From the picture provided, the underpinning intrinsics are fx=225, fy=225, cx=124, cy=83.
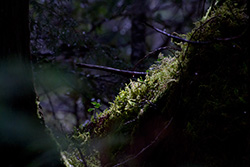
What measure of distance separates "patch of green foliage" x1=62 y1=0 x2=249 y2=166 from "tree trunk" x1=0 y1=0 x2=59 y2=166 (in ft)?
0.88

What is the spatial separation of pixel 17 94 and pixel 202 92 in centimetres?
107

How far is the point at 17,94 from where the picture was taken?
1.22 metres

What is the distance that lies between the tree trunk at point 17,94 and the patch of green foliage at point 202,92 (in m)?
0.27

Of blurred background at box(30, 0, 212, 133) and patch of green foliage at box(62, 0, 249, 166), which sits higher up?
blurred background at box(30, 0, 212, 133)

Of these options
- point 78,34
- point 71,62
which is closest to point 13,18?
point 78,34

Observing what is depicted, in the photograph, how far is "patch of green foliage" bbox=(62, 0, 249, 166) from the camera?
4.11 ft

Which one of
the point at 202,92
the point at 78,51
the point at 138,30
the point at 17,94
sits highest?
the point at 138,30

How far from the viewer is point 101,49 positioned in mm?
4578

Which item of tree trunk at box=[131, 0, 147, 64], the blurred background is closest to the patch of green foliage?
the blurred background

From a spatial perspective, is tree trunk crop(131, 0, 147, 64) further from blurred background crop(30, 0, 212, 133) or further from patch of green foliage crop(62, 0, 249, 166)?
patch of green foliage crop(62, 0, 249, 166)

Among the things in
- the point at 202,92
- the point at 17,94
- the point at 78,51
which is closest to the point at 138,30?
the point at 78,51

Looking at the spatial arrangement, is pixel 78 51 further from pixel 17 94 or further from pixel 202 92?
pixel 202 92

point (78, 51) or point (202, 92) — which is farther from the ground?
point (78, 51)

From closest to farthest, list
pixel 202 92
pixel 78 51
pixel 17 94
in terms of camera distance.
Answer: pixel 17 94 → pixel 202 92 → pixel 78 51
